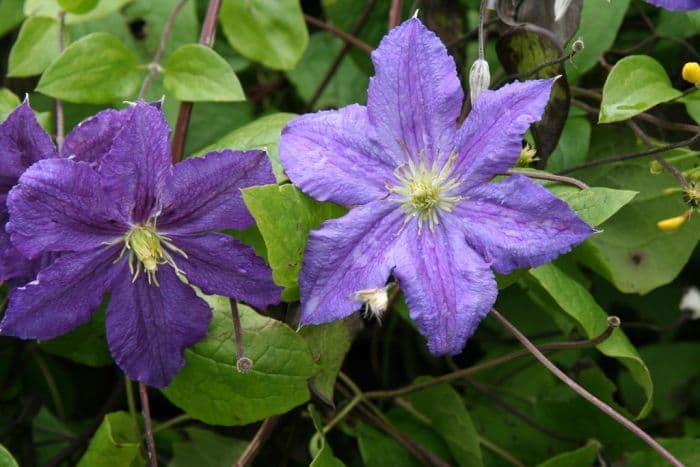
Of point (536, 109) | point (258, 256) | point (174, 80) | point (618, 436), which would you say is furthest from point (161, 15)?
point (618, 436)

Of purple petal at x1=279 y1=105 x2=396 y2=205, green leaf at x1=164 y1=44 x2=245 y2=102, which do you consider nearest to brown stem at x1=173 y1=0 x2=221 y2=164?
green leaf at x1=164 y1=44 x2=245 y2=102

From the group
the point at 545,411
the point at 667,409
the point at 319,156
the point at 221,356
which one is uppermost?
the point at 319,156

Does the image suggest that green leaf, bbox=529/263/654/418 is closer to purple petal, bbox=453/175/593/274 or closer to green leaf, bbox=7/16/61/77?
purple petal, bbox=453/175/593/274

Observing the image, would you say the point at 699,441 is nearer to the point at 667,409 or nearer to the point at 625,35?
the point at 667,409

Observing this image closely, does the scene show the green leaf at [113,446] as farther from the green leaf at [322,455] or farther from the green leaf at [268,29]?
the green leaf at [268,29]

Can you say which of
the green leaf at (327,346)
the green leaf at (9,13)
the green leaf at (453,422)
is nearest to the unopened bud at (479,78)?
the green leaf at (327,346)

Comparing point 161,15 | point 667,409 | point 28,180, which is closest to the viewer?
point 28,180

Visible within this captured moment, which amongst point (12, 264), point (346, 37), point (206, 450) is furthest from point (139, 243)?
point (346, 37)

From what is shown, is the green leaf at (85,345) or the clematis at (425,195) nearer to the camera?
the clematis at (425,195)
